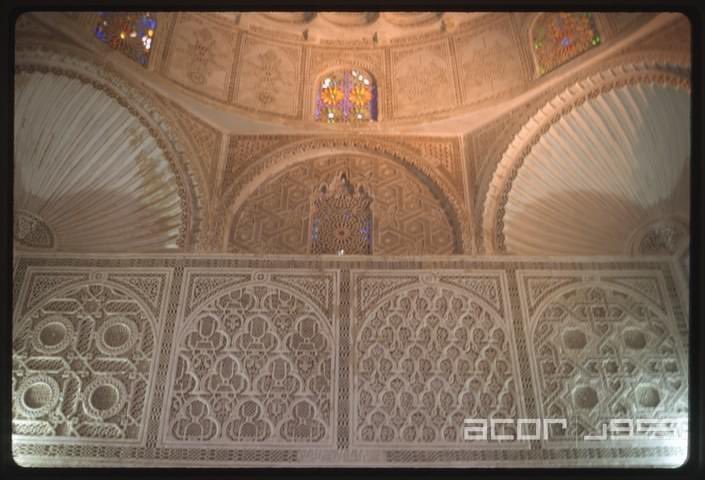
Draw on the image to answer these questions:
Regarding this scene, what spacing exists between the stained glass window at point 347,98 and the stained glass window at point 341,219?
2.27 ft

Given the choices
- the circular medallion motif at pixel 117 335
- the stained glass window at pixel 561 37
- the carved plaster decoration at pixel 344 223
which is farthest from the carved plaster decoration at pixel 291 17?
the circular medallion motif at pixel 117 335

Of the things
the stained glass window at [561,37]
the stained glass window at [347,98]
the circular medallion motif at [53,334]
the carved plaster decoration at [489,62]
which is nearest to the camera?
the circular medallion motif at [53,334]

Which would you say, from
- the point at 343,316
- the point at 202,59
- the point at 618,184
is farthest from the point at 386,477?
the point at 202,59

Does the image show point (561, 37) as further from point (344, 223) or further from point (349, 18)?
point (344, 223)

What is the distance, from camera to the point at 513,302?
6.99 metres

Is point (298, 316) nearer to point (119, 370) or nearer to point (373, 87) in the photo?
point (119, 370)

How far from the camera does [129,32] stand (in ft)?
24.6

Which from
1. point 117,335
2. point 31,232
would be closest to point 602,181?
point 117,335

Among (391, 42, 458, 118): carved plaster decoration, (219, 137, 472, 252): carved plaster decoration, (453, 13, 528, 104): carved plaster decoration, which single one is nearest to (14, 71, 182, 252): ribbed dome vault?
(219, 137, 472, 252): carved plaster decoration

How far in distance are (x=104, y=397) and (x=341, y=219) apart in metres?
2.91

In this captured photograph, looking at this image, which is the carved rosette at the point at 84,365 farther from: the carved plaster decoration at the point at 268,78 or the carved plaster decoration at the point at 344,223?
the carved plaster decoration at the point at 268,78

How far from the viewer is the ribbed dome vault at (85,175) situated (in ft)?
23.7

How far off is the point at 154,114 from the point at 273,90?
52.0 inches

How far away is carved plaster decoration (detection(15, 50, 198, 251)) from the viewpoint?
284 inches
